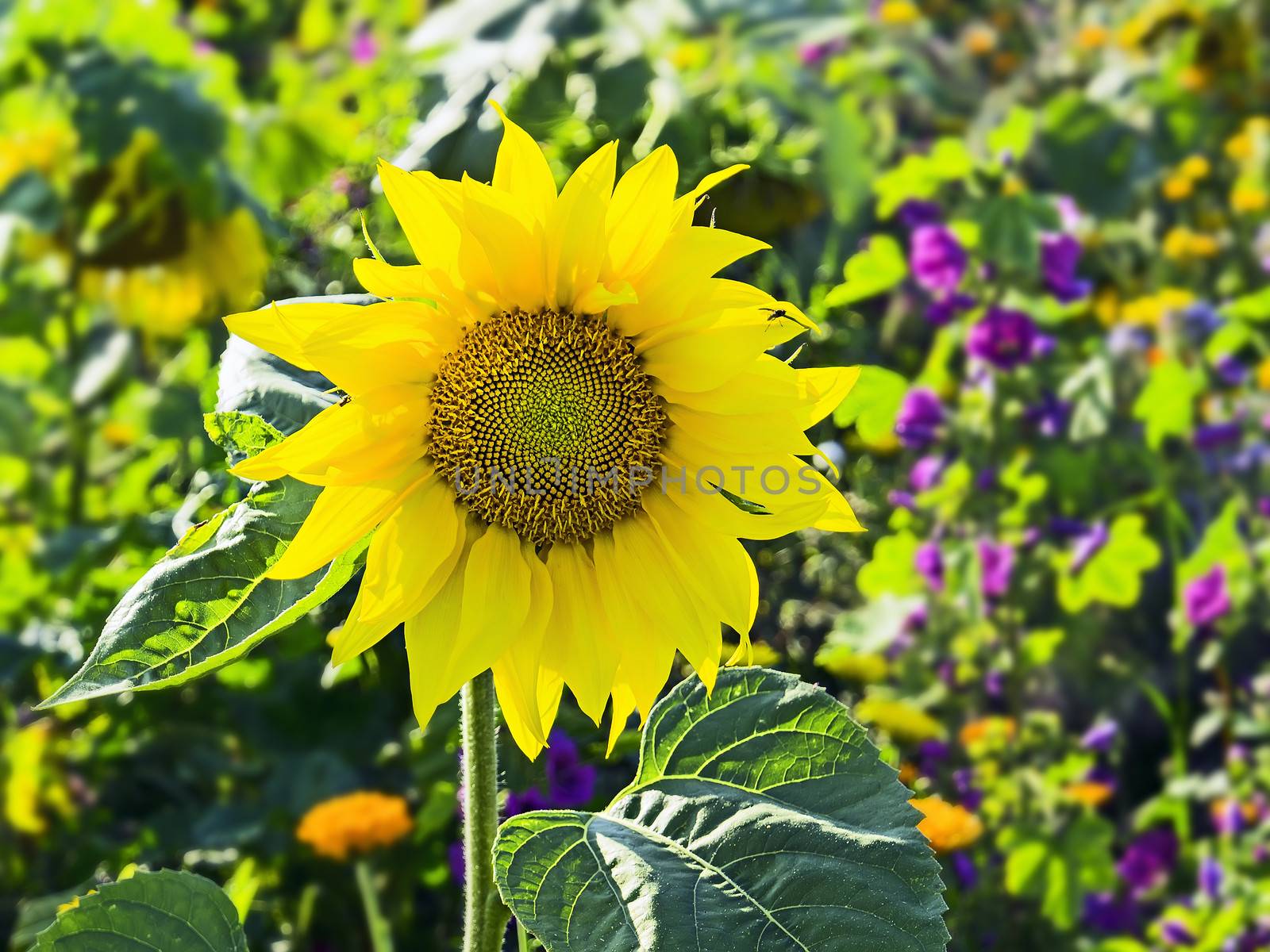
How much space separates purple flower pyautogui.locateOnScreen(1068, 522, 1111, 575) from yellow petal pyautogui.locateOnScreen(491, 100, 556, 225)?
1.20 m

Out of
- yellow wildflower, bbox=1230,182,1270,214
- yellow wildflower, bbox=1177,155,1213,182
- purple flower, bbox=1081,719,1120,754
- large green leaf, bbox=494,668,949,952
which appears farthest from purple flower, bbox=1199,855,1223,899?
yellow wildflower, bbox=1177,155,1213,182

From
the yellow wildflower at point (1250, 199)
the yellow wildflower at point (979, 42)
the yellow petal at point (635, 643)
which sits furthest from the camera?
the yellow wildflower at point (979, 42)

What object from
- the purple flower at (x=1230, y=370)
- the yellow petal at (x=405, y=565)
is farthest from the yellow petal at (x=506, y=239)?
the purple flower at (x=1230, y=370)

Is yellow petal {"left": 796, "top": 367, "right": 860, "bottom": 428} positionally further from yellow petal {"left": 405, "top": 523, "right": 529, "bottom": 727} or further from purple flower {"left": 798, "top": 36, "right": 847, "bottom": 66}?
purple flower {"left": 798, "top": 36, "right": 847, "bottom": 66}

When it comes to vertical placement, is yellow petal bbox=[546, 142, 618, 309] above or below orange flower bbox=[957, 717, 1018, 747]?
above

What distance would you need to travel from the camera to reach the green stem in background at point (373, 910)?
1257mm

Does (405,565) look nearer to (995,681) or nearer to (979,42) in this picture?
(995,681)

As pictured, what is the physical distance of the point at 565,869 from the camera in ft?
2.35

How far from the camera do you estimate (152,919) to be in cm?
84

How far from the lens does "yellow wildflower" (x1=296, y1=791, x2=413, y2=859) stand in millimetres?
1337

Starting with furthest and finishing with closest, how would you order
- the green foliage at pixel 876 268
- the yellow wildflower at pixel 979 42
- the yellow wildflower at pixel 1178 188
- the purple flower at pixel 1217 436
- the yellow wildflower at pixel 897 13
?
the yellow wildflower at pixel 979 42, the yellow wildflower at pixel 897 13, the yellow wildflower at pixel 1178 188, the purple flower at pixel 1217 436, the green foliage at pixel 876 268

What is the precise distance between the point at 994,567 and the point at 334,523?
3.95ft

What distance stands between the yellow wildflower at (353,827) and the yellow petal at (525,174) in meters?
0.80

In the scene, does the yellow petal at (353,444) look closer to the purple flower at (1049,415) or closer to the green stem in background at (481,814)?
the green stem in background at (481,814)
